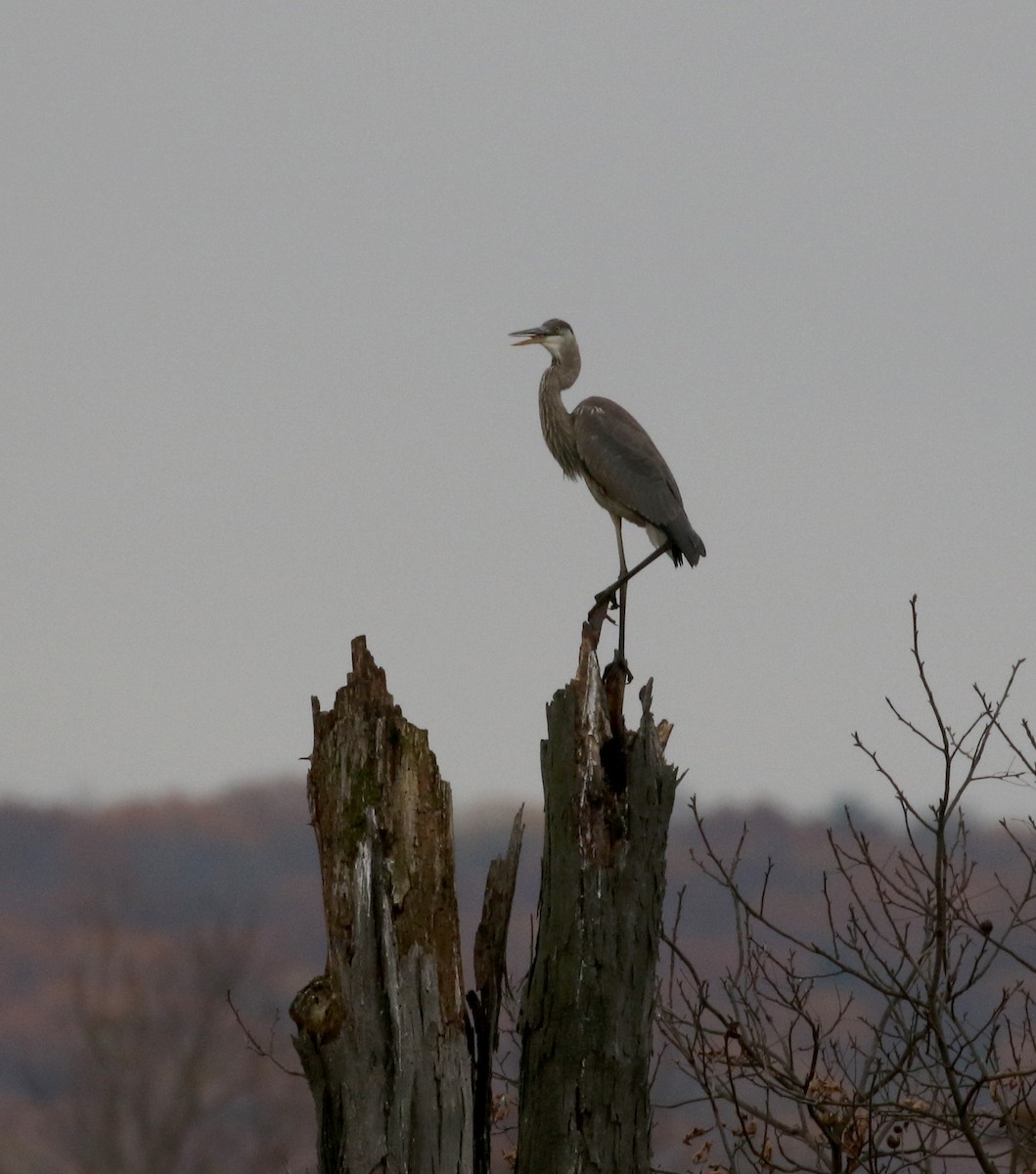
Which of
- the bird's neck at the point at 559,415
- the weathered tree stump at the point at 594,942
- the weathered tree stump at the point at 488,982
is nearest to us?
the weathered tree stump at the point at 594,942

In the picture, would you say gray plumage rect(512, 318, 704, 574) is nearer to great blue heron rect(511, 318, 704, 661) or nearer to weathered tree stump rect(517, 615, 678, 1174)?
great blue heron rect(511, 318, 704, 661)

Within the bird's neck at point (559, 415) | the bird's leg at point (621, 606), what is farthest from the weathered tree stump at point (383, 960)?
the bird's neck at point (559, 415)

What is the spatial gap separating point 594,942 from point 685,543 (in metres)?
3.88

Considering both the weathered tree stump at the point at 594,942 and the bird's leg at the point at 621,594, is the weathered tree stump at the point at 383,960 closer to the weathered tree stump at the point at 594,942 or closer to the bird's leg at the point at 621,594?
the weathered tree stump at the point at 594,942

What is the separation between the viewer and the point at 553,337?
35.3 feet

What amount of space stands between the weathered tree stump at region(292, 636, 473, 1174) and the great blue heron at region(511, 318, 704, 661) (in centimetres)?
298

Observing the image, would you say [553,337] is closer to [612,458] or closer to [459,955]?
[612,458]

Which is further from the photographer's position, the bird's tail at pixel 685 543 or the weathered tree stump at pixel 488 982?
the bird's tail at pixel 685 543

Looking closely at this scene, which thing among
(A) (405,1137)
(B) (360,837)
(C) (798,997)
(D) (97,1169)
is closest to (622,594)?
(C) (798,997)

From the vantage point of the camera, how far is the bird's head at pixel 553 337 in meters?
10.7

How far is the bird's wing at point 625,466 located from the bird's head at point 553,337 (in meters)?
0.50

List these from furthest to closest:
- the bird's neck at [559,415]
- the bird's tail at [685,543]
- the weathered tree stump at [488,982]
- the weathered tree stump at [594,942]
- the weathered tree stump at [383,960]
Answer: the bird's neck at [559,415] → the bird's tail at [685,543] → the weathered tree stump at [488,982] → the weathered tree stump at [594,942] → the weathered tree stump at [383,960]

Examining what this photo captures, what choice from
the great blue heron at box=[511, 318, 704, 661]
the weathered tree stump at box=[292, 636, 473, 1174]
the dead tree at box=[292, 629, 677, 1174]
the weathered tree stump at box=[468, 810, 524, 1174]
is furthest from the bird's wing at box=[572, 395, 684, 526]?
the weathered tree stump at box=[292, 636, 473, 1174]

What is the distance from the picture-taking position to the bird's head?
10.7 meters
